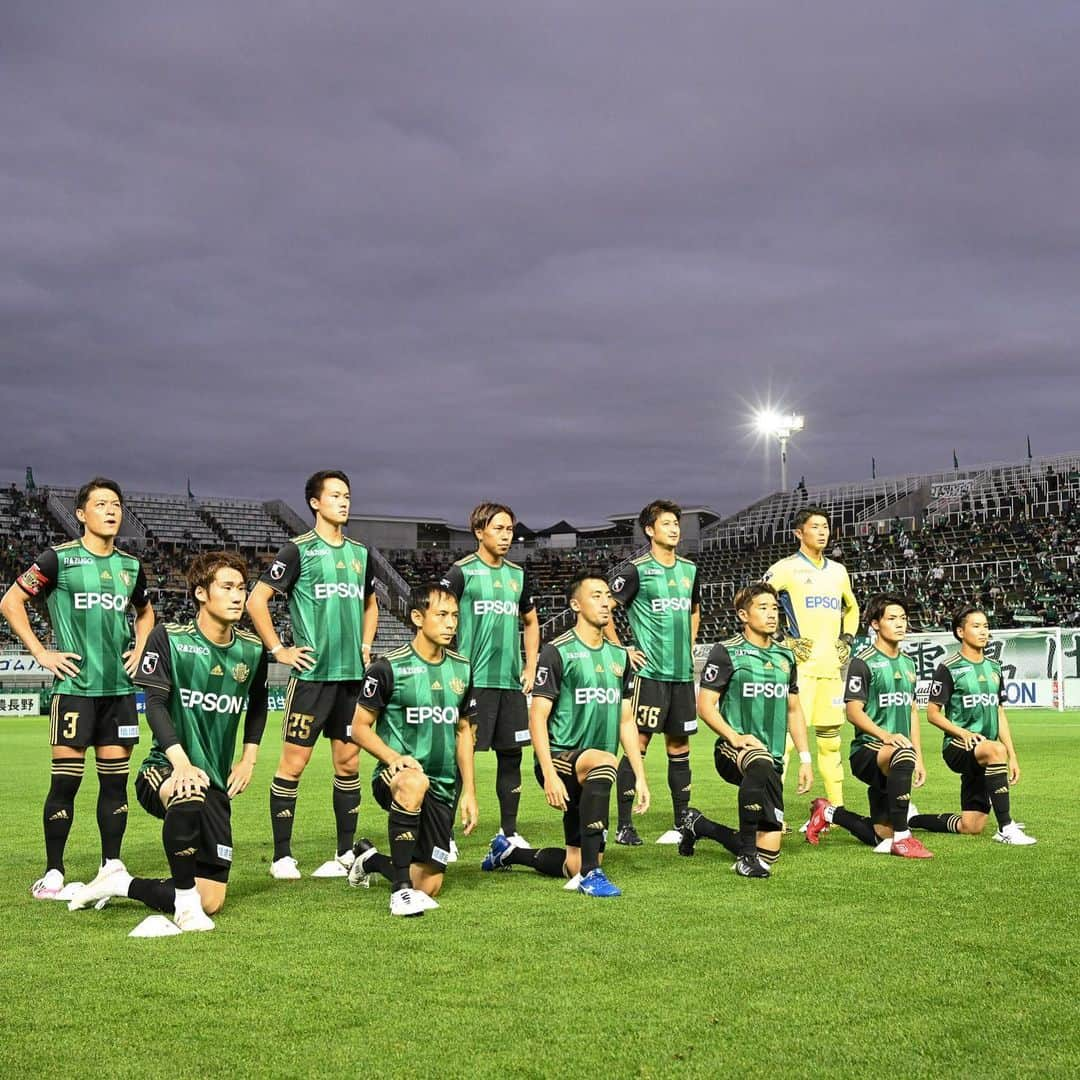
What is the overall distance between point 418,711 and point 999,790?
4.40 meters

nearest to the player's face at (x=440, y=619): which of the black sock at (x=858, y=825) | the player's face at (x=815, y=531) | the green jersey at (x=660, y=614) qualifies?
the green jersey at (x=660, y=614)

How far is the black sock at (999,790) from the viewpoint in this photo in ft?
26.7

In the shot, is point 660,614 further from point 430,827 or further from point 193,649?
point 193,649

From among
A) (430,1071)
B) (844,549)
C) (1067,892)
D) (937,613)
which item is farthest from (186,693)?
(844,549)

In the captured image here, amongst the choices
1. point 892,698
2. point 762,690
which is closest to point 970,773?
point 892,698

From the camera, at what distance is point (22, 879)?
7.17 m

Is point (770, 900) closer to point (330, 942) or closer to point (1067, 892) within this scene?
point (1067, 892)

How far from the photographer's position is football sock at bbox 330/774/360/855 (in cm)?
744

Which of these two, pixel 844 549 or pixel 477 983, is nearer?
pixel 477 983

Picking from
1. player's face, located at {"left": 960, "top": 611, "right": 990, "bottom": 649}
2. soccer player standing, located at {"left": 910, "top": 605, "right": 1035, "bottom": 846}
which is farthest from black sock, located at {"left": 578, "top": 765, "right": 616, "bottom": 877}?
player's face, located at {"left": 960, "top": 611, "right": 990, "bottom": 649}

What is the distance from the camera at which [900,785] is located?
7.80m

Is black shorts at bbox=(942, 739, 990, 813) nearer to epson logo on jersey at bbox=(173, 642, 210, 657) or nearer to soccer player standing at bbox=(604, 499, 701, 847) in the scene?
soccer player standing at bbox=(604, 499, 701, 847)

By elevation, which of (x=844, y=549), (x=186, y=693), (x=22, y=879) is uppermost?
(x=844, y=549)

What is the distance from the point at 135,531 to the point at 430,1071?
5573 centimetres
